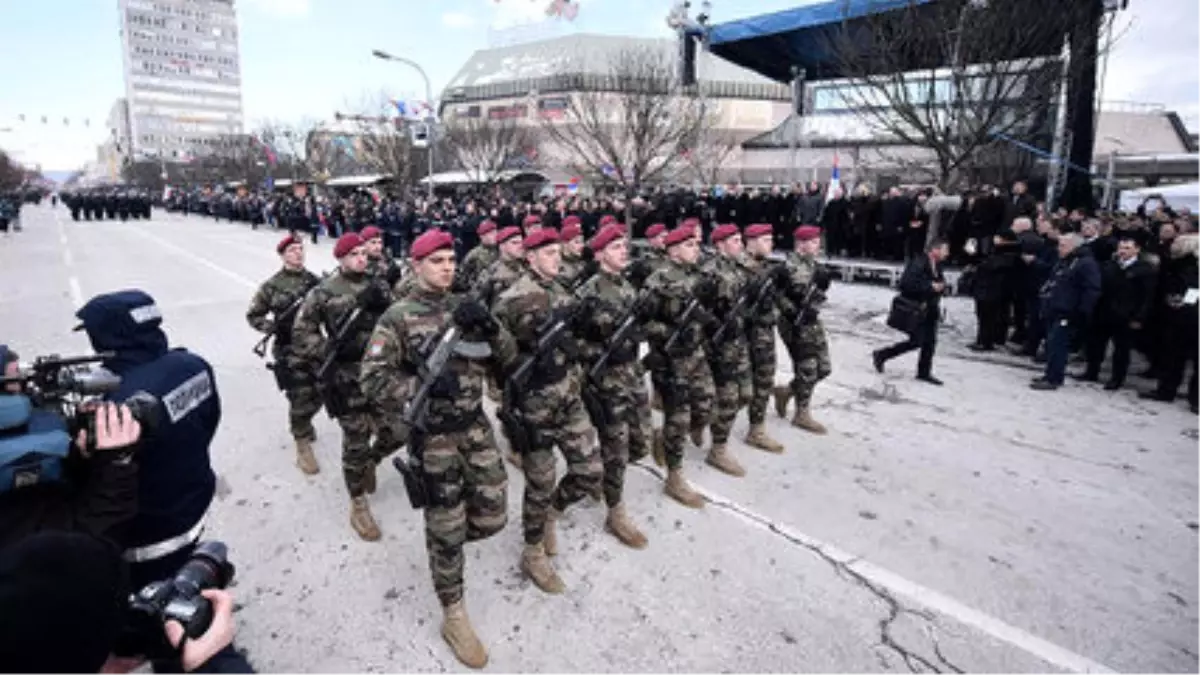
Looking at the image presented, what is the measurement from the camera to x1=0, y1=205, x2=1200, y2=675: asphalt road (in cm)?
305

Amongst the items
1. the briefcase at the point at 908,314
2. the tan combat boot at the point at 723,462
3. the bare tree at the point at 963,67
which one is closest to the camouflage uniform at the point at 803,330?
the tan combat boot at the point at 723,462

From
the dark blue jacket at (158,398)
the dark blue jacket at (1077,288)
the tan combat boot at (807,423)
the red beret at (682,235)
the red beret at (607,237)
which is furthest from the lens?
the dark blue jacket at (1077,288)

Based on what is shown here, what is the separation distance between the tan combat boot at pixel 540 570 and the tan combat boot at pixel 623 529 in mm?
529

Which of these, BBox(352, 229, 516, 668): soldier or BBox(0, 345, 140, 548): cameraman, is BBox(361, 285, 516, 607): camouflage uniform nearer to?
BBox(352, 229, 516, 668): soldier

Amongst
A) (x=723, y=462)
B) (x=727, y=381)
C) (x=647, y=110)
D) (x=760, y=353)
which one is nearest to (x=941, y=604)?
(x=723, y=462)

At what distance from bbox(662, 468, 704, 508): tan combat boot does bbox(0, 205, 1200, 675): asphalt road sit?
0.34 ft

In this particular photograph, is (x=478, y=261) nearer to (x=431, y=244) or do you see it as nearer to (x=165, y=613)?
(x=431, y=244)

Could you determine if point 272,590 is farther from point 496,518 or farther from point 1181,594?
point 1181,594

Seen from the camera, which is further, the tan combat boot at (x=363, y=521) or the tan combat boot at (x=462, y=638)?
the tan combat boot at (x=363, y=521)

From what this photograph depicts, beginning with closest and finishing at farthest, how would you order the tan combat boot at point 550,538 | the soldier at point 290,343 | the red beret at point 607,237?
the tan combat boot at point 550,538, the red beret at point 607,237, the soldier at point 290,343

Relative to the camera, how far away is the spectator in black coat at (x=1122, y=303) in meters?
6.93

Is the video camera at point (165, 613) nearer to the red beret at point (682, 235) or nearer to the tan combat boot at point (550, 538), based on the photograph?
the tan combat boot at point (550, 538)

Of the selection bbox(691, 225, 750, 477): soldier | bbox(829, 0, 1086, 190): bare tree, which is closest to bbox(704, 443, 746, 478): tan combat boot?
bbox(691, 225, 750, 477): soldier

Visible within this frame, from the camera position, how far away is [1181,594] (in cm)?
353
